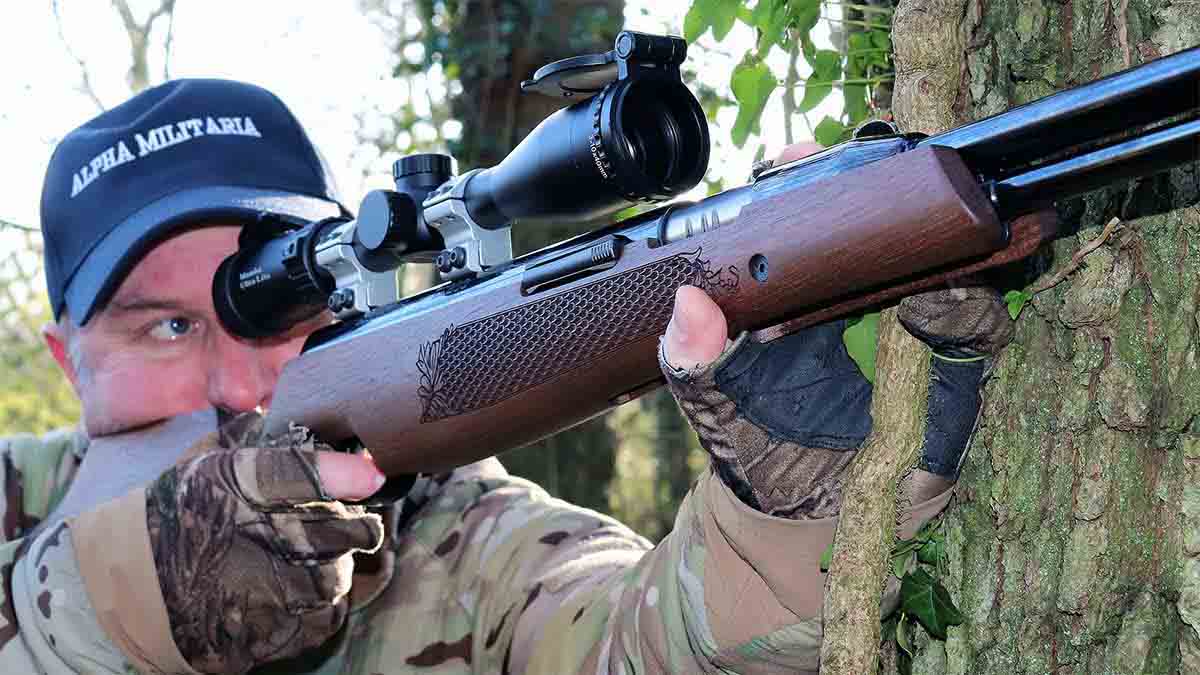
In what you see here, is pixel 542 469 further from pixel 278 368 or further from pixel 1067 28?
pixel 1067 28

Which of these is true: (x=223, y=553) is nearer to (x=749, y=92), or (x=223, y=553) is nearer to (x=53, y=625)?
(x=53, y=625)

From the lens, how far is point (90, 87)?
732 cm

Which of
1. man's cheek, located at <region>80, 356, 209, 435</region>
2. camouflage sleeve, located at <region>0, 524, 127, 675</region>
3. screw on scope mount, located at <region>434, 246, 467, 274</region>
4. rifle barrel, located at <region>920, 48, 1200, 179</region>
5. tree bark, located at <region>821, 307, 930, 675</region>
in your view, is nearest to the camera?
rifle barrel, located at <region>920, 48, 1200, 179</region>

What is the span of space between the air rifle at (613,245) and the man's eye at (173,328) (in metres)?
0.14

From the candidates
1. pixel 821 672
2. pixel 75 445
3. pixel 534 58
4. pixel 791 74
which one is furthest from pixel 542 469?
pixel 821 672

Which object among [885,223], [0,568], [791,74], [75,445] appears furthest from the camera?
[75,445]

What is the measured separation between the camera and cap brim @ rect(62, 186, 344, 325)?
272cm

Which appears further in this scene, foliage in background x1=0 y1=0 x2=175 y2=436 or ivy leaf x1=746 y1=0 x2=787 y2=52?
foliage in background x1=0 y1=0 x2=175 y2=436

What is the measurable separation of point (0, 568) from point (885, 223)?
1871mm

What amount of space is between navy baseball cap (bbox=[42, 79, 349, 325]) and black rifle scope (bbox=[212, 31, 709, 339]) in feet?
1.10

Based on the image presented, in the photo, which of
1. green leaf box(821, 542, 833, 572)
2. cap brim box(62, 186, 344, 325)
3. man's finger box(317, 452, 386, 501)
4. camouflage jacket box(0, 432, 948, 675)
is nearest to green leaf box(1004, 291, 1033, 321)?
camouflage jacket box(0, 432, 948, 675)

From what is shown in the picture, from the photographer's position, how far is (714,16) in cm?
203

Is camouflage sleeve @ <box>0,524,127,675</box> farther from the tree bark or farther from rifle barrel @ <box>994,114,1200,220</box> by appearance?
rifle barrel @ <box>994,114,1200,220</box>

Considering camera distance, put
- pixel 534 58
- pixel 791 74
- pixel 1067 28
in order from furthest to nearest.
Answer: pixel 534 58 < pixel 791 74 < pixel 1067 28
